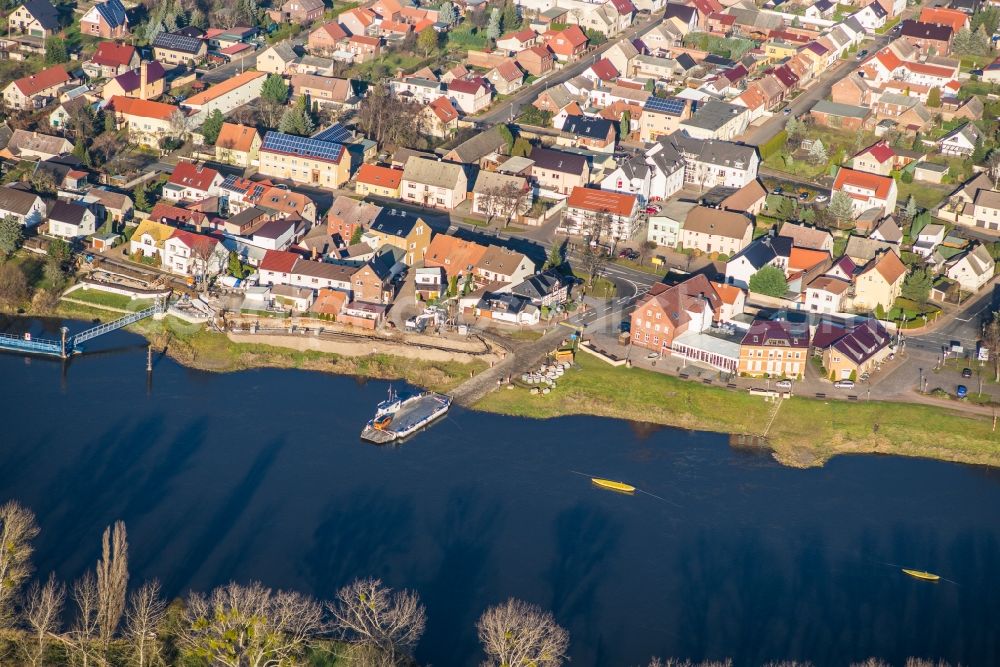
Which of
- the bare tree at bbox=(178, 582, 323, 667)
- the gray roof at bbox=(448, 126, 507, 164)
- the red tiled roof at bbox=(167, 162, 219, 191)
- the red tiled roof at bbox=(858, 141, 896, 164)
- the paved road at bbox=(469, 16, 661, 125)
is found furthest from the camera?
the paved road at bbox=(469, 16, 661, 125)

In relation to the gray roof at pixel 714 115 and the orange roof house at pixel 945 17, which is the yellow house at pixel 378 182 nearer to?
the gray roof at pixel 714 115

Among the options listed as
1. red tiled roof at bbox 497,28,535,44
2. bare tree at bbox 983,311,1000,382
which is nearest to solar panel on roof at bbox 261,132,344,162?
red tiled roof at bbox 497,28,535,44

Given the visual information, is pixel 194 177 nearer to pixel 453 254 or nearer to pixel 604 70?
pixel 453 254

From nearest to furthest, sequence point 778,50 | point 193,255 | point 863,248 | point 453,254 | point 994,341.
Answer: point 994,341 < point 193,255 < point 453,254 < point 863,248 < point 778,50

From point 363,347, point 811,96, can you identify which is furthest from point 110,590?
point 811,96

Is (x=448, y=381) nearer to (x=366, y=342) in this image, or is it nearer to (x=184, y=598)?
(x=366, y=342)

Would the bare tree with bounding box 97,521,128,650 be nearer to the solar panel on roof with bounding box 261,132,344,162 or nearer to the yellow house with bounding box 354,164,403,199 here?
the yellow house with bounding box 354,164,403,199

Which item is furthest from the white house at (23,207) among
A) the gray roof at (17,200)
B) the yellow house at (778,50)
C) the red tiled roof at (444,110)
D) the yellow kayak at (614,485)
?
the yellow house at (778,50)
